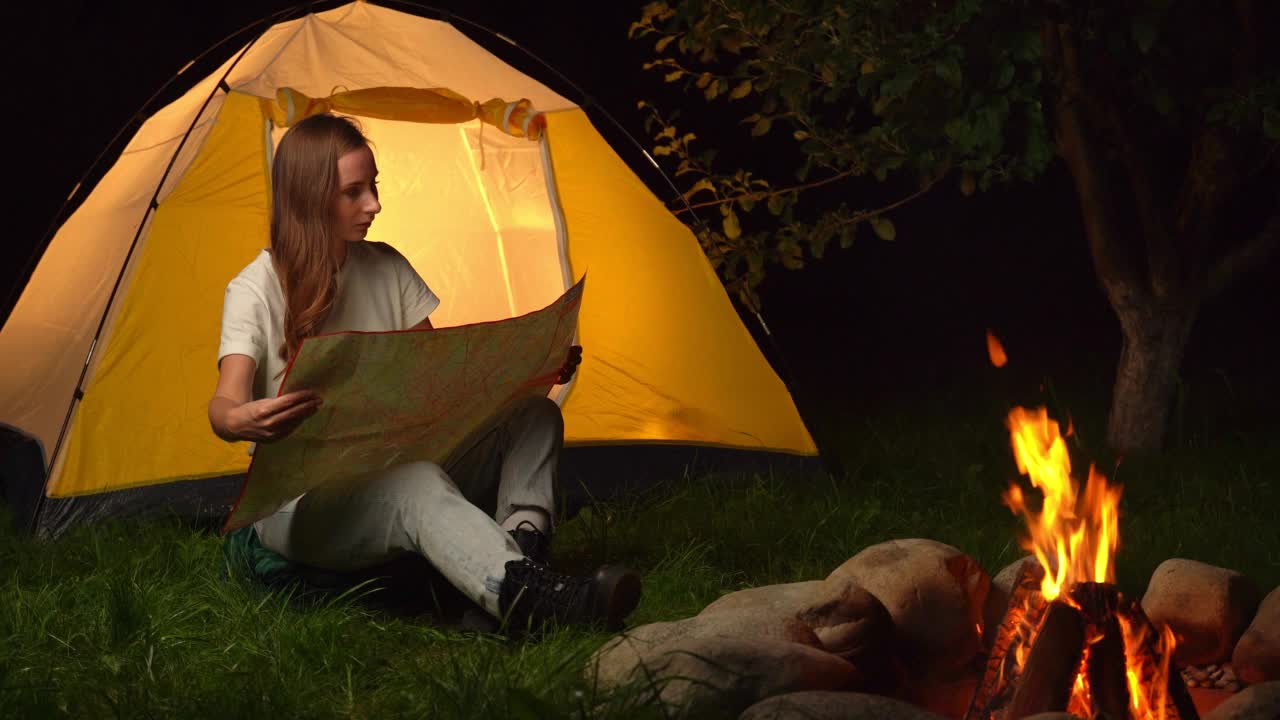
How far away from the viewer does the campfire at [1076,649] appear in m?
2.07

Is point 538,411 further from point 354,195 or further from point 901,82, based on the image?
point 901,82

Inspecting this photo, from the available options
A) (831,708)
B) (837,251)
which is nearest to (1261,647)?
(831,708)

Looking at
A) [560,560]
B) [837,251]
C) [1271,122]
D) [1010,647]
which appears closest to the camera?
[1010,647]

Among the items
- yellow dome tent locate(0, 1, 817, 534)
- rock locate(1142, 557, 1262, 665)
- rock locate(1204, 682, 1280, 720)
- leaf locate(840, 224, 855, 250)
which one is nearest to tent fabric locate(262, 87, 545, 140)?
yellow dome tent locate(0, 1, 817, 534)

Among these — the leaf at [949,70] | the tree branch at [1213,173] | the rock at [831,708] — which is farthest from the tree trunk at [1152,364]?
the rock at [831,708]

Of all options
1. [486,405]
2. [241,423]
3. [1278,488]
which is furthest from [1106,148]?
[241,423]

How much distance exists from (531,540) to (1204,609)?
1.23 metres

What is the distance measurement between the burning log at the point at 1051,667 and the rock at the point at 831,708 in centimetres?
15

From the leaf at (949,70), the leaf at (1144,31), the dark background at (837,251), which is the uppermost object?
the leaf at (1144,31)

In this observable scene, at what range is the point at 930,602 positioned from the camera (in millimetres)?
2559

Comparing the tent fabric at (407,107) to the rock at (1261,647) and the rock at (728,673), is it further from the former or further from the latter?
the rock at (1261,647)

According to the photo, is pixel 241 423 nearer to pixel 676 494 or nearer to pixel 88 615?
pixel 88 615

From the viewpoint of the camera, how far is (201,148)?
3.88 m

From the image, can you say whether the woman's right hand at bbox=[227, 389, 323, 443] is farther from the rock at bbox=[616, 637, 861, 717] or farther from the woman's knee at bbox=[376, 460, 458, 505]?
the rock at bbox=[616, 637, 861, 717]
